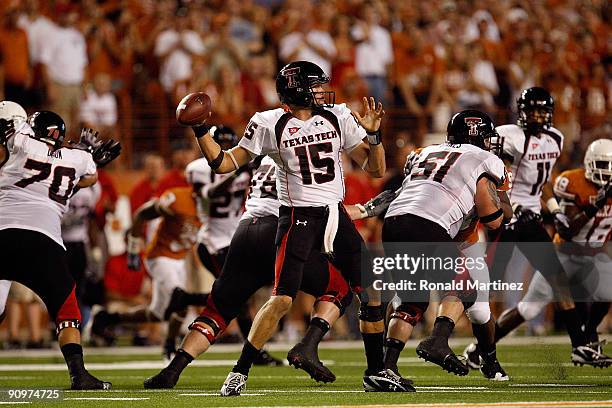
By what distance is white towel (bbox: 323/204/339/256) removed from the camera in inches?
289

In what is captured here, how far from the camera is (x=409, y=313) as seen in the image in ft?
25.2

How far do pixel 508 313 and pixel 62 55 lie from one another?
6.80m

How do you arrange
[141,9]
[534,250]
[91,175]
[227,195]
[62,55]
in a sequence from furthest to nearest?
[141,9] < [62,55] < [227,195] < [534,250] < [91,175]

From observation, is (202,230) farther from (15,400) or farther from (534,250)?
(15,400)

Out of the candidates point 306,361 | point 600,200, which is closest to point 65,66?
point 600,200

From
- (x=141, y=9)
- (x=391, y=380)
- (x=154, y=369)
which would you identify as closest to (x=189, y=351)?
(x=391, y=380)

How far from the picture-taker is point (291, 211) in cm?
738

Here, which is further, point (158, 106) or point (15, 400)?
point (158, 106)

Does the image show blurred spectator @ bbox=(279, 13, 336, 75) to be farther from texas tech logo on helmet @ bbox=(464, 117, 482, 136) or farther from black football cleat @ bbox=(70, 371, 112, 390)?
black football cleat @ bbox=(70, 371, 112, 390)

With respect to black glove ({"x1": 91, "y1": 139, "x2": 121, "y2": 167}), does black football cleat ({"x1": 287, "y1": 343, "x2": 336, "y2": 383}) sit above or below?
below

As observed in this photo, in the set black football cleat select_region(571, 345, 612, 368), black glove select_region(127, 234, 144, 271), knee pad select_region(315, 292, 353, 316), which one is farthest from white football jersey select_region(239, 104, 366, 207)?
black glove select_region(127, 234, 144, 271)

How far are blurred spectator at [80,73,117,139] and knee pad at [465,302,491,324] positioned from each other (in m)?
7.11

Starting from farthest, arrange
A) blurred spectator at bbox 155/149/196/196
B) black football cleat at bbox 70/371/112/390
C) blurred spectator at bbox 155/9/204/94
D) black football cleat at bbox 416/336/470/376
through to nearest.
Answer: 1. blurred spectator at bbox 155/9/204/94
2. blurred spectator at bbox 155/149/196/196
3. black football cleat at bbox 70/371/112/390
4. black football cleat at bbox 416/336/470/376

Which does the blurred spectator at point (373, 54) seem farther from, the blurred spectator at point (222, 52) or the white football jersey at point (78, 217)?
the white football jersey at point (78, 217)
